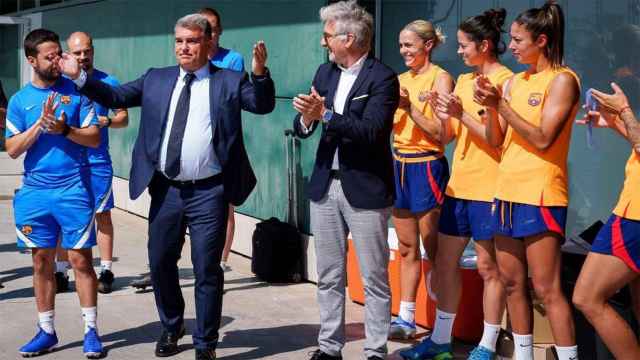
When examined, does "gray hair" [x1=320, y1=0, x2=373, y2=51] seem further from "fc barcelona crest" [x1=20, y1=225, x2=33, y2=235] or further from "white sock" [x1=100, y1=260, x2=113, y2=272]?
"white sock" [x1=100, y1=260, x2=113, y2=272]

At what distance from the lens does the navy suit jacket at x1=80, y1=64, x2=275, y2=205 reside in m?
6.30

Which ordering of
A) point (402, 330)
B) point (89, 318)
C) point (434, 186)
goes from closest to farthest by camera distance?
point (89, 318), point (434, 186), point (402, 330)

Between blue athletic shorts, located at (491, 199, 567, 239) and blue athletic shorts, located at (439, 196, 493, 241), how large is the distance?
426mm

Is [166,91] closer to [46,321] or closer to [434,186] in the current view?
[46,321]

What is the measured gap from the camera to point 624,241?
5016mm

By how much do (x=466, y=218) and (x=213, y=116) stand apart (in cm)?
154

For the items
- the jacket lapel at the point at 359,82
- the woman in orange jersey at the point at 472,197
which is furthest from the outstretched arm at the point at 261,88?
the woman in orange jersey at the point at 472,197

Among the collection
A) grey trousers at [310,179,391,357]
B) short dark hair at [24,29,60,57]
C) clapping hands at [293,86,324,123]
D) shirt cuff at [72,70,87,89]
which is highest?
short dark hair at [24,29,60,57]

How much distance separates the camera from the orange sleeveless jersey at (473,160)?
621 centimetres

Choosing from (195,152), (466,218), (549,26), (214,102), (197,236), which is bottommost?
(197,236)

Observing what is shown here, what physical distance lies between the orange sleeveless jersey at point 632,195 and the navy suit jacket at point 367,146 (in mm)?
1382

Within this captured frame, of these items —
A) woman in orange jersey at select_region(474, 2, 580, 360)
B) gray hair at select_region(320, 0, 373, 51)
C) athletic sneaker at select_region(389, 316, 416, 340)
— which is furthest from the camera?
athletic sneaker at select_region(389, 316, 416, 340)

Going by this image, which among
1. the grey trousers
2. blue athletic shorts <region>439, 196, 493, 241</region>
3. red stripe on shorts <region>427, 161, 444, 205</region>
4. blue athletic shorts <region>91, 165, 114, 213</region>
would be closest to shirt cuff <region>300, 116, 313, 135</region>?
the grey trousers

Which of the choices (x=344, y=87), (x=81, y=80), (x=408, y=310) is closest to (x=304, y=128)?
(x=344, y=87)
